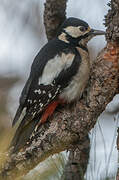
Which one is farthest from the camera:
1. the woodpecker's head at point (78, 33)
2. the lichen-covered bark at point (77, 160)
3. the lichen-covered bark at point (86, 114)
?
the woodpecker's head at point (78, 33)

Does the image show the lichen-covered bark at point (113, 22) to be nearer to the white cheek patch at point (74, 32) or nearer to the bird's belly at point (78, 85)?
the bird's belly at point (78, 85)

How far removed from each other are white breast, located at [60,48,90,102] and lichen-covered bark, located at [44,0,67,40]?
0.25m

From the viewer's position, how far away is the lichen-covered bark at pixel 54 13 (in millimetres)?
2217

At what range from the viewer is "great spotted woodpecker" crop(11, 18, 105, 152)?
85.5 inches

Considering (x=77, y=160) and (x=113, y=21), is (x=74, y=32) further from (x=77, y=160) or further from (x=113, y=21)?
(x=77, y=160)

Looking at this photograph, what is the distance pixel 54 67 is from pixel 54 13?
0.33 m

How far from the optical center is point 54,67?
2.22 metres

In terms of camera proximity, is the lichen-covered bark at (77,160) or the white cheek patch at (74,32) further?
the white cheek patch at (74,32)

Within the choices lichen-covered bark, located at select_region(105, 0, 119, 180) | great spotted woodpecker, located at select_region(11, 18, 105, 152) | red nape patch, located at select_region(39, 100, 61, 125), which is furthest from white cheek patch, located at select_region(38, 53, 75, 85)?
lichen-covered bark, located at select_region(105, 0, 119, 180)

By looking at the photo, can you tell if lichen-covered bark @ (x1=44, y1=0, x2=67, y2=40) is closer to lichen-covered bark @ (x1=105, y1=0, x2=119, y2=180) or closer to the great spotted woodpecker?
the great spotted woodpecker

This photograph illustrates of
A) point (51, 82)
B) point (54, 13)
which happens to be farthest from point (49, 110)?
point (54, 13)

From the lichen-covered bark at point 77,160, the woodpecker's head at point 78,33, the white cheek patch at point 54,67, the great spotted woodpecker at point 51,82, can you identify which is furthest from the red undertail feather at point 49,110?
the woodpecker's head at point 78,33

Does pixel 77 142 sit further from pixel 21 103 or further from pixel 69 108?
pixel 21 103

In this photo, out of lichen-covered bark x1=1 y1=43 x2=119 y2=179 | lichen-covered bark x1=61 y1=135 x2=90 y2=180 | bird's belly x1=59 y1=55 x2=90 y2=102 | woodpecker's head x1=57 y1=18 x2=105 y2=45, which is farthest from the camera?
woodpecker's head x1=57 y1=18 x2=105 y2=45
